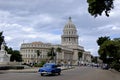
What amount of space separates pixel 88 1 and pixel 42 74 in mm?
19931

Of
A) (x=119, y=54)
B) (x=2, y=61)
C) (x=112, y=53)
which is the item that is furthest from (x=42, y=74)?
(x=2, y=61)

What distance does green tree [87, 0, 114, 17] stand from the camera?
19.3m

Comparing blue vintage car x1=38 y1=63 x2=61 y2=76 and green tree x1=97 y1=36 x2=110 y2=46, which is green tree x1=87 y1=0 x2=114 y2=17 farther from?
green tree x1=97 y1=36 x2=110 y2=46

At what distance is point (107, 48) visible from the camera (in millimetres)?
76000

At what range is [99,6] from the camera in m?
19.5

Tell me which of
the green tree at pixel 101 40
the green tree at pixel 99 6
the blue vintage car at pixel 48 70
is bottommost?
the blue vintage car at pixel 48 70

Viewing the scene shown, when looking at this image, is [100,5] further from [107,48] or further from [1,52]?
[1,52]

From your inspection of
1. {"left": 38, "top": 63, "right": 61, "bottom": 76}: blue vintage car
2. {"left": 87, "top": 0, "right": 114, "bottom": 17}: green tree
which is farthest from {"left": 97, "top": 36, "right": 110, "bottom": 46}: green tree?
{"left": 87, "top": 0, "right": 114, "bottom": 17}: green tree

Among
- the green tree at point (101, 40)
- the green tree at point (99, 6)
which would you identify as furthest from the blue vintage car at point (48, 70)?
the green tree at point (101, 40)

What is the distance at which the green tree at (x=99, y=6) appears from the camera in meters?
19.3

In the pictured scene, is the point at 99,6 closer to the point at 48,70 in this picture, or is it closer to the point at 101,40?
the point at 48,70

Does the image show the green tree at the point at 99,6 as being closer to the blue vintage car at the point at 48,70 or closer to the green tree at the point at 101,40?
the blue vintage car at the point at 48,70

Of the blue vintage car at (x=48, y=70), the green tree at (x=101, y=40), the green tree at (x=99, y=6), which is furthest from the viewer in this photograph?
the green tree at (x=101, y=40)

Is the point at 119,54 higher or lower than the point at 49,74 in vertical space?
higher
